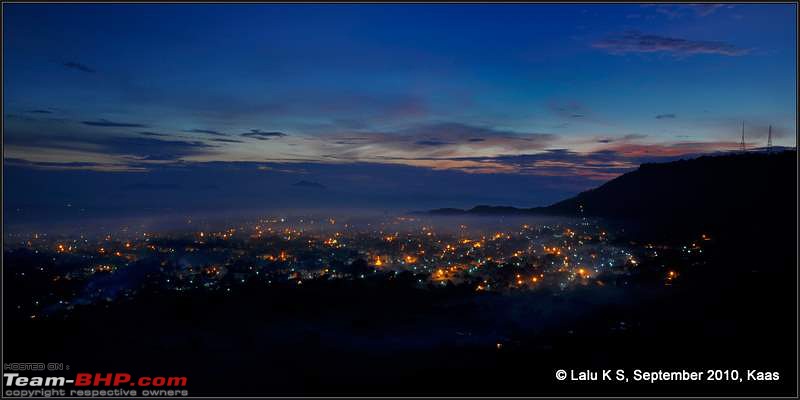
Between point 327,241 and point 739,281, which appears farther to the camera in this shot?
point 327,241

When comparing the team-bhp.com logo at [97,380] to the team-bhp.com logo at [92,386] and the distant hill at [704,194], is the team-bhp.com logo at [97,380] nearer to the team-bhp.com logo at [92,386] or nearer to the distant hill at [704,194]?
the team-bhp.com logo at [92,386]

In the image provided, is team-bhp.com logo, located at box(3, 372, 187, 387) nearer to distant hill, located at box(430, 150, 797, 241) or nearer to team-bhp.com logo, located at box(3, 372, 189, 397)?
team-bhp.com logo, located at box(3, 372, 189, 397)

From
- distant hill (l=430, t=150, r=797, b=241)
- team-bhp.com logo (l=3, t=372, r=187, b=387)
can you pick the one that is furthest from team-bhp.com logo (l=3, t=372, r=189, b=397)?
distant hill (l=430, t=150, r=797, b=241)

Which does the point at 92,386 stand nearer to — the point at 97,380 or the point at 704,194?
the point at 97,380

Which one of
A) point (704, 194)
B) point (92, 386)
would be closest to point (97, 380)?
point (92, 386)

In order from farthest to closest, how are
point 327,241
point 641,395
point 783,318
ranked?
point 327,241, point 783,318, point 641,395

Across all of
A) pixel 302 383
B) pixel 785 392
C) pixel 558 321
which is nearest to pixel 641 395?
pixel 785 392

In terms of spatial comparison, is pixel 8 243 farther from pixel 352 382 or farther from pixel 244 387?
pixel 352 382
